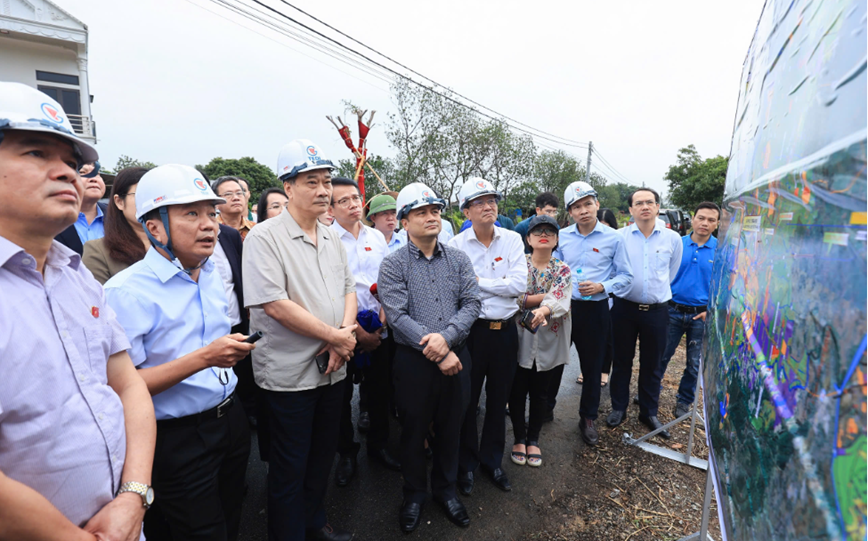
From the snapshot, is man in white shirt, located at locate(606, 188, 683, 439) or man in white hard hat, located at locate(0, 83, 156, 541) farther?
man in white shirt, located at locate(606, 188, 683, 439)

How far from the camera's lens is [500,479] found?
2.93 m

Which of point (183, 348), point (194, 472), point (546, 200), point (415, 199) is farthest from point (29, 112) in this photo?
point (546, 200)

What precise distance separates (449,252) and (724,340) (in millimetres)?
1564

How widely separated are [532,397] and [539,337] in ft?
1.76

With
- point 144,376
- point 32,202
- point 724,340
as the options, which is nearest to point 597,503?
point 724,340

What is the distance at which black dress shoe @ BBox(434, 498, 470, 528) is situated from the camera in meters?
2.53

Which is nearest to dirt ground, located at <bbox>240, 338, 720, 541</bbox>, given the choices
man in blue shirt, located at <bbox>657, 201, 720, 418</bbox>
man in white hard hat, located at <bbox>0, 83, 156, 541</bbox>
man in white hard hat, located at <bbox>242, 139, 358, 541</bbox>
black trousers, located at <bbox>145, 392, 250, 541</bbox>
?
man in white hard hat, located at <bbox>242, 139, 358, 541</bbox>

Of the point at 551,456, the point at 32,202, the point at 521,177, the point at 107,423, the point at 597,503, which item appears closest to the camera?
the point at 32,202

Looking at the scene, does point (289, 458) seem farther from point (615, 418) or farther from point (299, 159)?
point (615, 418)

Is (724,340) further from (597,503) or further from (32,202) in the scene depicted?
(32,202)

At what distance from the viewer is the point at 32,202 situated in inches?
40.2

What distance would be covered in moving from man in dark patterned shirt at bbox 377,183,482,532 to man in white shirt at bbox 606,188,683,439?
1.93 metres

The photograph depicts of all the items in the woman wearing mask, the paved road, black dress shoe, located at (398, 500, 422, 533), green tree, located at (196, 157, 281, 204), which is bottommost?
the paved road

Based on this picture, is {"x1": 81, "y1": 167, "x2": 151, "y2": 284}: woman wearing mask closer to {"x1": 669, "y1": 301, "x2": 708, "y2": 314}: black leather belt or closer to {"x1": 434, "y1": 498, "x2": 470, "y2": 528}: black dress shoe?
{"x1": 434, "y1": 498, "x2": 470, "y2": 528}: black dress shoe
